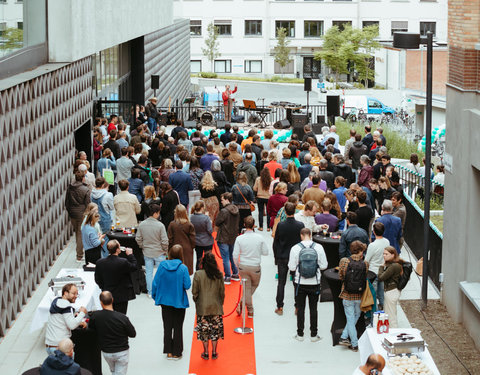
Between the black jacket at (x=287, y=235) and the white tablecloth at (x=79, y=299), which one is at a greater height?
the black jacket at (x=287, y=235)

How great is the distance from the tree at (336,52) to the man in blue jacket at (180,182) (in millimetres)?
55190

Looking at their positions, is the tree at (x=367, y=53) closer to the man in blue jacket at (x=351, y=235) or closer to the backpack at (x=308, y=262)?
the man in blue jacket at (x=351, y=235)

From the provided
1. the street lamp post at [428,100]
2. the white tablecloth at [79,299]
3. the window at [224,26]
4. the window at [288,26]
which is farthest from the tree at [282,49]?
the white tablecloth at [79,299]

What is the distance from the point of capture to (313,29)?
86125 millimetres

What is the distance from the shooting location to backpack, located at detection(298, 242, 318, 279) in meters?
12.9

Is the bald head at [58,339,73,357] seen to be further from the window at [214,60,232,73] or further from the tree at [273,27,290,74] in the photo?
the window at [214,60,232,73]

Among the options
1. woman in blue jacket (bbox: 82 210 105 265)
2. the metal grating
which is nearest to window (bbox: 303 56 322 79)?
the metal grating

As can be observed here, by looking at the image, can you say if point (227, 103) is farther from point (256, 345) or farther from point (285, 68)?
point (285, 68)

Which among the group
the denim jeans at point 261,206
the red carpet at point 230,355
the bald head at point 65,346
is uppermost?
the bald head at point 65,346

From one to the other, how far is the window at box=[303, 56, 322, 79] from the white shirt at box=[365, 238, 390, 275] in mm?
74205

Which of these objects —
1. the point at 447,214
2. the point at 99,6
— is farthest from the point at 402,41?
the point at 99,6

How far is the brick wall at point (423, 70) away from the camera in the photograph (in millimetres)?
48062

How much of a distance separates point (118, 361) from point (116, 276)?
6.15ft

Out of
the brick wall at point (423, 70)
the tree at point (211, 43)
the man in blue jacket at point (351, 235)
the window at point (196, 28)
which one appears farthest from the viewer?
the window at point (196, 28)
